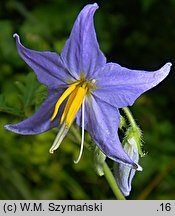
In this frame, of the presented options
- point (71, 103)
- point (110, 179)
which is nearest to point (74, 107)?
point (71, 103)

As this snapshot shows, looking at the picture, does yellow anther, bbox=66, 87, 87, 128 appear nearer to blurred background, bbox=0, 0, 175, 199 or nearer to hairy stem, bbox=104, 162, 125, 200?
hairy stem, bbox=104, 162, 125, 200

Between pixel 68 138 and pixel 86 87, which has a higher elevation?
pixel 86 87

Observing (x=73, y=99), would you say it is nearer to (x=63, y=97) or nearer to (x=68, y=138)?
(x=63, y=97)

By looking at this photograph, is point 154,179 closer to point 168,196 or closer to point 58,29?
point 168,196

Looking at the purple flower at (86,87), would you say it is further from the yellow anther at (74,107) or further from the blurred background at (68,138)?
the blurred background at (68,138)

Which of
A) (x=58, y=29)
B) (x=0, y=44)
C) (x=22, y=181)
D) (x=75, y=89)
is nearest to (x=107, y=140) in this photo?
(x=75, y=89)

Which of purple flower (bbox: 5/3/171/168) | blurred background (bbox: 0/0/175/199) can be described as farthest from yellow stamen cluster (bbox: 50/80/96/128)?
blurred background (bbox: 0/0/175/199)
